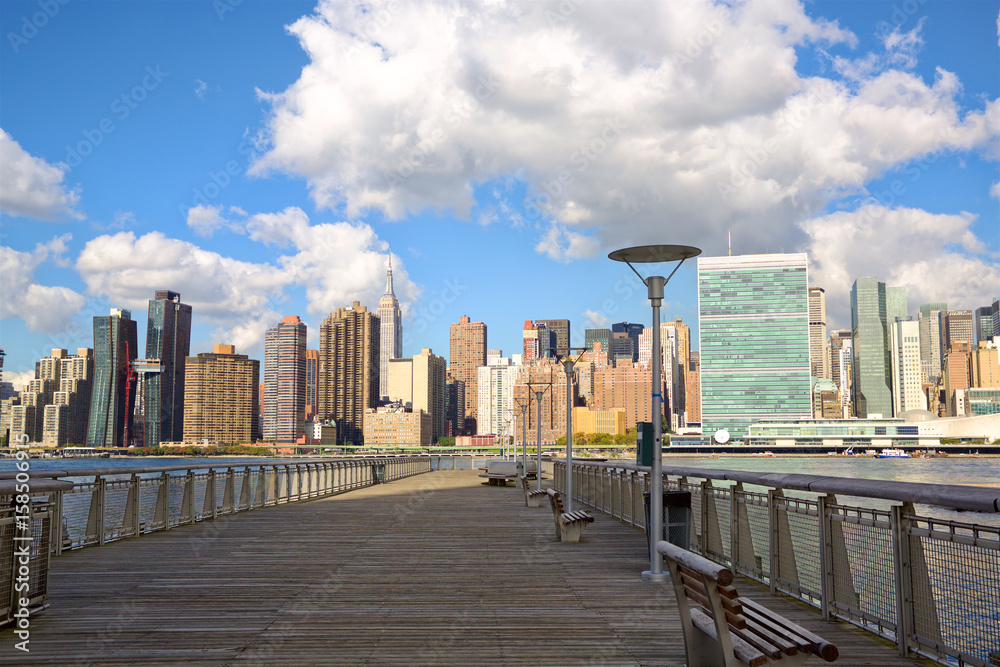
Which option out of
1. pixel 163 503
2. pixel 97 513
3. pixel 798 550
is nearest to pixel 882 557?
pixel 798 550

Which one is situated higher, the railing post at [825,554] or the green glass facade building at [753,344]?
the green glass facade building at [753,344]

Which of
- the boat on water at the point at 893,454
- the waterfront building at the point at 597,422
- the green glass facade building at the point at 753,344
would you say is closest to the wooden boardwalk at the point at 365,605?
the boat on water at the point at 893,454

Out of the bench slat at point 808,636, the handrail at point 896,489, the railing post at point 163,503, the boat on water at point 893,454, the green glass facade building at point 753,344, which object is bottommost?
the boat on water at point 893,454

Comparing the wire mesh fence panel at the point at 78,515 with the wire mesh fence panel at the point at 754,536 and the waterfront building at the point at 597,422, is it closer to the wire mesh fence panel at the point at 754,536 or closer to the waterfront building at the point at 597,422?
the wire mesh fence panel at the point at 754,536

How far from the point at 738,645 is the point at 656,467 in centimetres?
444

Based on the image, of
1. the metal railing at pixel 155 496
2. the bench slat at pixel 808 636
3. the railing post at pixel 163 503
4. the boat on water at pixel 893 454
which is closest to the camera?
the bench slat at pixel 808 636

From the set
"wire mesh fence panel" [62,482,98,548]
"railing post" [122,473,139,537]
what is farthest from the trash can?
"railing post" [122,473,139,537]

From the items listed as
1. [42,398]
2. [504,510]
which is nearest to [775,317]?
[42,398]

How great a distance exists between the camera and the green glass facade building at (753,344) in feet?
620

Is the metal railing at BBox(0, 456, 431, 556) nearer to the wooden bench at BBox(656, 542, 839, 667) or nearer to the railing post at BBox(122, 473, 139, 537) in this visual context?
the railing post at BBox(122, 473, 139, 537)

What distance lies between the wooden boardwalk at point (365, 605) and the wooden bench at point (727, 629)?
42 centimetres

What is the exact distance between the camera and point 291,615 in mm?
6902

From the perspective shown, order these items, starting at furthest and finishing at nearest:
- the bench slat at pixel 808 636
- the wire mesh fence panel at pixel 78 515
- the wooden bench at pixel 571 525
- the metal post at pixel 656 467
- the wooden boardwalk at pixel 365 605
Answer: the wooden bench at pixel 571 525, the wire mesh fence panel at pixel 78 515, the metal post at pixel 656 467, the wooden boardwalk at pixel 365 605, the bench slat at pixel 808 636

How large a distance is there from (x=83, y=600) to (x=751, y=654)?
616 cm
